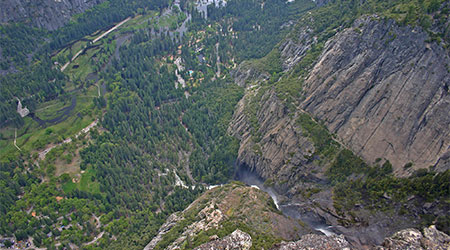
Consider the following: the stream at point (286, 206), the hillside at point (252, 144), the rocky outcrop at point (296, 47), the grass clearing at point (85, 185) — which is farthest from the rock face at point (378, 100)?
the grass clearing at point (85, 185)

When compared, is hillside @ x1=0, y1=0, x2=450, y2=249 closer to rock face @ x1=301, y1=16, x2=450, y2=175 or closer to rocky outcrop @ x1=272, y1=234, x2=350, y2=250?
rock face @ x1=301, y1=16, x2=450, y2=175

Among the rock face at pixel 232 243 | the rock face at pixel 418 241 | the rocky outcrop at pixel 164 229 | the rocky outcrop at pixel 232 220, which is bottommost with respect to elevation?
the rocky outcrop at pixel 164 229

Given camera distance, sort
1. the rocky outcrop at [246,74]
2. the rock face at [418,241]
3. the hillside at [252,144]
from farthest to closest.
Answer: the rocky outcrop at [246,74]
the hillside at [252,144]
the rock face at [418,241]

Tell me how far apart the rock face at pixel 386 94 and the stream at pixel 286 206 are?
22.1 m

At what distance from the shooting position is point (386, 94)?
88.8 metres

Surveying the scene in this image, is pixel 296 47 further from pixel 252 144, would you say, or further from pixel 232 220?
pixel 232 220

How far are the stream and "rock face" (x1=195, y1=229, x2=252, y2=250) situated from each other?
90.3 feet

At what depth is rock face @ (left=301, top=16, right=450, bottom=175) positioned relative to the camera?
7881cm

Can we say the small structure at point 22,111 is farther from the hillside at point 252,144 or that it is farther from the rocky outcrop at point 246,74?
the rocky outcrop at point 246,74

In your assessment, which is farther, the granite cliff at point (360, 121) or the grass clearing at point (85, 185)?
the grass clearing at point (85, 185)

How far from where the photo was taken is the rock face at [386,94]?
259ft

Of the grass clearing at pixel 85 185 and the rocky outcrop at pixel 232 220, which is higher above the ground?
the rocky outcrop at pixel 232 220

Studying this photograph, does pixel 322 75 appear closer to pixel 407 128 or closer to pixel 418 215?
pixel 407 128

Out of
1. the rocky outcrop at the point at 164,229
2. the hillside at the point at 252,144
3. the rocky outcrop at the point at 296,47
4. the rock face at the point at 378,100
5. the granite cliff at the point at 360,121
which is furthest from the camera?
the rocky outcrop at the point at 296,47
